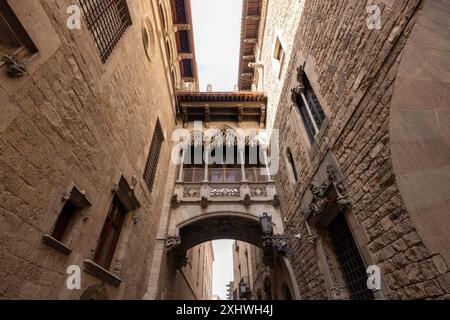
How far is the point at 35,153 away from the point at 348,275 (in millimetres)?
5651

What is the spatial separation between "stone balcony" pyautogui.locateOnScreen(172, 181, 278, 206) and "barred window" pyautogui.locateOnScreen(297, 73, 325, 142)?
148 inches

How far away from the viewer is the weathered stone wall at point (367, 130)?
8.02ft

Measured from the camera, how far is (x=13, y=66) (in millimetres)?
2285

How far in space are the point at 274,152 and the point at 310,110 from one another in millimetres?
3416

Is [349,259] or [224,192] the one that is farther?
[224,192]

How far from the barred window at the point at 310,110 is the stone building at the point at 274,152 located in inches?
2.0

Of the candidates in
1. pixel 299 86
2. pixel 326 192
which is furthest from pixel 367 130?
pixel 299 86

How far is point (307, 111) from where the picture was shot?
5570mm

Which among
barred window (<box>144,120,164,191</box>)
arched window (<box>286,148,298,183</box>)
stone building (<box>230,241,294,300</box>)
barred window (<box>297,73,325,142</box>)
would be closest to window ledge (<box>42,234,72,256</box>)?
barred window (<box>144,120,164,191</box>)

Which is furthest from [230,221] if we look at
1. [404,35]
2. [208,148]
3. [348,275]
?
[404,35]

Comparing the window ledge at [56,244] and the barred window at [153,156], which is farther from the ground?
the barred window at [153,156]

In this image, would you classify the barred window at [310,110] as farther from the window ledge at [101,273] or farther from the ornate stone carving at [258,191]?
the window ledge at [101,273]

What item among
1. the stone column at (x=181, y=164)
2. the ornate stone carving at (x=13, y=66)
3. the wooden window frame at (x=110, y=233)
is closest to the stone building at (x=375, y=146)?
the ornate stone carving at (x=13, y=66)

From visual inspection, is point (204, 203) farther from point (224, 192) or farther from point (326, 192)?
point (326, 192)
